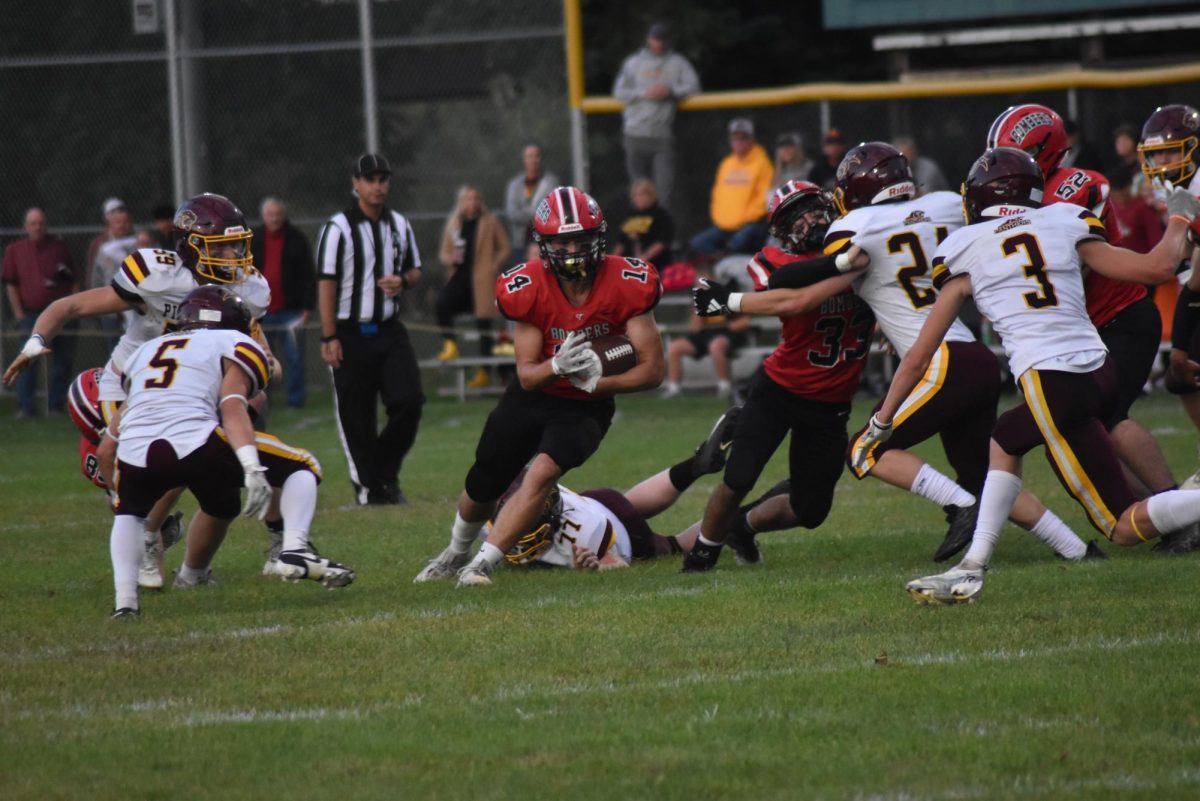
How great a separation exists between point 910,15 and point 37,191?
947 centimetres

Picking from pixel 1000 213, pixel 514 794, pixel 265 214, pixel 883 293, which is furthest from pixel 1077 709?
pixel 265 214

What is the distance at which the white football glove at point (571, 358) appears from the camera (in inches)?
264

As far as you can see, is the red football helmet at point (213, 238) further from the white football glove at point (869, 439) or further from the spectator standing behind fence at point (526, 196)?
the spectator standing behind fence at point (526, 196)

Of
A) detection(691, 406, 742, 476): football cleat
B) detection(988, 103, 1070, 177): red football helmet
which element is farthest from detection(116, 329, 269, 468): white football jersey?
detection(988, 103, 1070, 177): red football helmet

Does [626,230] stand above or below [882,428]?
above

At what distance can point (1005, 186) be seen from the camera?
6266 millimetres

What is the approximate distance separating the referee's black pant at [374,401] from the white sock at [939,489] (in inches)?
154

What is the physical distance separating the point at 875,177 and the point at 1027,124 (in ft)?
3.07

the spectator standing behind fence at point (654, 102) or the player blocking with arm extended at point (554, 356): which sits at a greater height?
the spectator standing behind fence at point (654, 102)

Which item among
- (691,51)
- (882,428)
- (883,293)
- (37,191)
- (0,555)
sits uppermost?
(691,51)

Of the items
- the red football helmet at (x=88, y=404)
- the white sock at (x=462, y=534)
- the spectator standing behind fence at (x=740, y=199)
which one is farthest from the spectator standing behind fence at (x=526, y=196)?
the white sock at (x=462, y=534)

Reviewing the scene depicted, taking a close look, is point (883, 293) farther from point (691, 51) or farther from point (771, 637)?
point (691, 51)

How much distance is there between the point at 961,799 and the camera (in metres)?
3.88

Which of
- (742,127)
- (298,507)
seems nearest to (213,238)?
(298,507)
